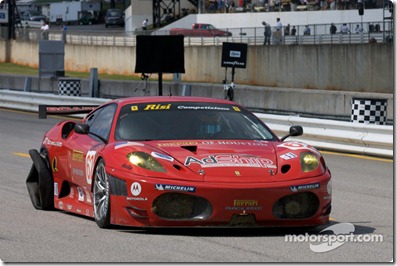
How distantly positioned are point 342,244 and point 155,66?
1469 cm

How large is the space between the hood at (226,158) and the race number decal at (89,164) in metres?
0.63

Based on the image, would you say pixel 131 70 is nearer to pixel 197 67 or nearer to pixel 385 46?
pixel 197 67

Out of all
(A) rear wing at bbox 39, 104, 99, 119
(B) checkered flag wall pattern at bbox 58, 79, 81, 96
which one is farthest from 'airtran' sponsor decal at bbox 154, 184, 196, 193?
(B) checkered flag wall pattern at bbox 58, 79, 81, 96

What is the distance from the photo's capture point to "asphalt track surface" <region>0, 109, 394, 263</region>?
7332mm

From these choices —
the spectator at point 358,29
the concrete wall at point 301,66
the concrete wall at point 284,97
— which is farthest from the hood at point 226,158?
the spectator at point 358,29

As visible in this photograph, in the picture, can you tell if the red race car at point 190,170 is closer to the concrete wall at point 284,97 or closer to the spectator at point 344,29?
the concrete wall at point 284,97

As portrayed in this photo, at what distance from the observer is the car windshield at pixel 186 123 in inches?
368

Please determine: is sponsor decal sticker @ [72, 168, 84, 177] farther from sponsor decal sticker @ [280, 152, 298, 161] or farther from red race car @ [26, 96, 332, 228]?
sponsor decal sticker @ [280, 152, 298, 161]

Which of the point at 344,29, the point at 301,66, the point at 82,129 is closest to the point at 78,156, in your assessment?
the point at 82,129

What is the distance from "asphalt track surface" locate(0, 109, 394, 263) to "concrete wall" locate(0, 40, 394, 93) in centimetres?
2400

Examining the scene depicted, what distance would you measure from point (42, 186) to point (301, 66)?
29.7 meters

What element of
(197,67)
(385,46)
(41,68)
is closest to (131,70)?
(197,67)

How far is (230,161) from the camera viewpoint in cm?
855

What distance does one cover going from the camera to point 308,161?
28.6 ft
